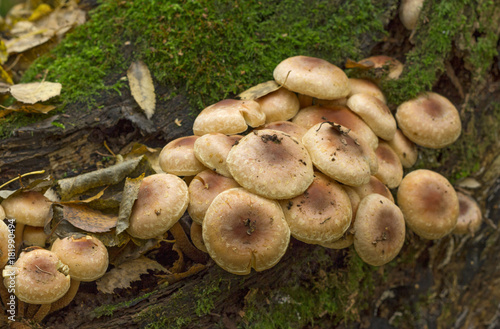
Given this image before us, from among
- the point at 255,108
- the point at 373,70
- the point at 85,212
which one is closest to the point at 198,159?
the point at 255,108

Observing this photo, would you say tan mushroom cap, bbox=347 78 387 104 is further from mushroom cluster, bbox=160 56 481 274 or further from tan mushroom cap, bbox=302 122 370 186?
tan mushroom cap, bbox=302 122 370 186

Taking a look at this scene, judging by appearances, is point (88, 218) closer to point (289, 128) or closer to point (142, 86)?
point (142, 86)

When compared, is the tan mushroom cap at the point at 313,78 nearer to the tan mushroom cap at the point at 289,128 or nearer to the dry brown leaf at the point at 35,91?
the tan mushroom cap at the point at 289,128

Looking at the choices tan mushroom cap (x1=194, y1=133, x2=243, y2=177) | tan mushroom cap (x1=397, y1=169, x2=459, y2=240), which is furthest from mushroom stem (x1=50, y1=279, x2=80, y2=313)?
tan mushroom cap (x1=397, y1=169, x2=459, y2=240)

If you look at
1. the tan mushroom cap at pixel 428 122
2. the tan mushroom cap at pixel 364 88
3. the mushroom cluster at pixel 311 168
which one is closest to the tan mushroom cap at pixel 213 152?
the mushroom cluster at pixel 311 168

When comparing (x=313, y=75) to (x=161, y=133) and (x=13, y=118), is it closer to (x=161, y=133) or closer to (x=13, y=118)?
(x=161, y=133)

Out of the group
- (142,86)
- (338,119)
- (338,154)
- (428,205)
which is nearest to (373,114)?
(338,119)
